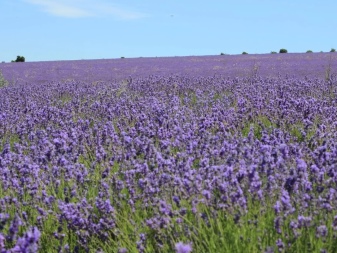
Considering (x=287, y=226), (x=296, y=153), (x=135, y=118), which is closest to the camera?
(x=287, y=226)

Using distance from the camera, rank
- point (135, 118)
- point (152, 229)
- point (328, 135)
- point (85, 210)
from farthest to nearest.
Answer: point (135, 118) < point (328, 135) < point (85, 210) < point (152, 229)

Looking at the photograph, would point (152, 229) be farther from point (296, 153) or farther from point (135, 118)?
point (135, 118)

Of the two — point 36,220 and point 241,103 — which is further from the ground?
point 241,103

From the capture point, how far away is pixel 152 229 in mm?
2562

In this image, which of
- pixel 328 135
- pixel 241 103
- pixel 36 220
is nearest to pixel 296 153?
pixel 328 135

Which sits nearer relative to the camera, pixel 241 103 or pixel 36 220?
pixel 36 220

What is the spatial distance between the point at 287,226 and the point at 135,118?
11.3ft

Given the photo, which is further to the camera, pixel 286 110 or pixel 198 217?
pixel 286 110

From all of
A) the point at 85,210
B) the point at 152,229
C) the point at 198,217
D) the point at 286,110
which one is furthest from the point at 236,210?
the point at 286,110

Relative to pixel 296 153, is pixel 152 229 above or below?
below

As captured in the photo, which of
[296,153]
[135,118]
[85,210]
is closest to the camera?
[85,210]

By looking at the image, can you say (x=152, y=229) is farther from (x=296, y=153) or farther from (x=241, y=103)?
(x=241, y=103)

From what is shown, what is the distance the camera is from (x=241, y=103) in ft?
19.0

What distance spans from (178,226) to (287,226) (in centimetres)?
52
